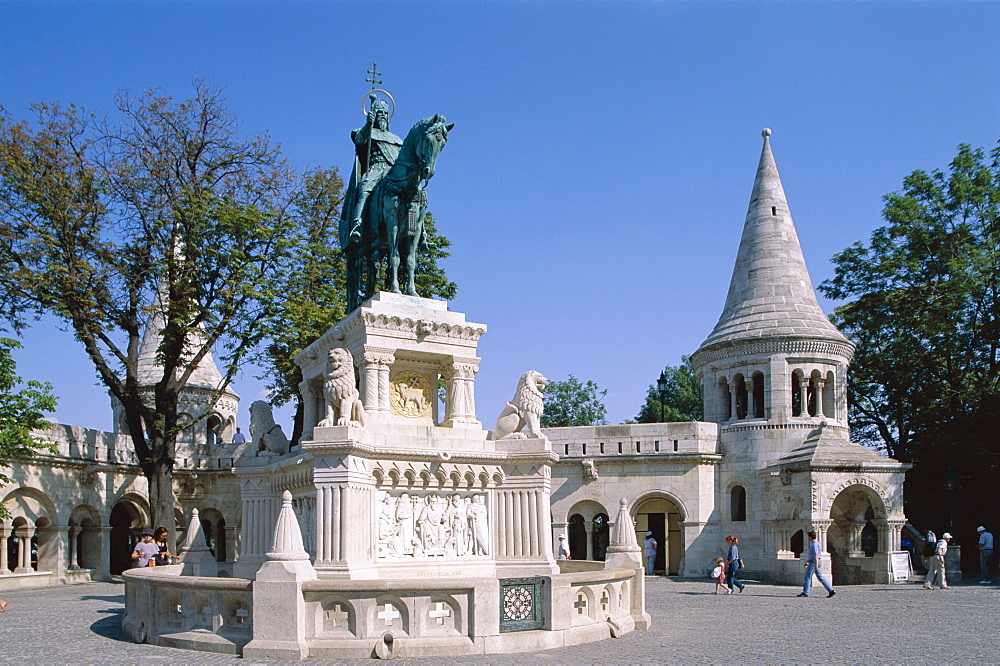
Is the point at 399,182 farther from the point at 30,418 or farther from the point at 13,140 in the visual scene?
the point at 13,140

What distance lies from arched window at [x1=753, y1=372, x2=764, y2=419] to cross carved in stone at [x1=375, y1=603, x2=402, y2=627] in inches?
778

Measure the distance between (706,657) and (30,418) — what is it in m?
16.6

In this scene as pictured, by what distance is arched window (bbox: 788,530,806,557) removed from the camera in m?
25.0

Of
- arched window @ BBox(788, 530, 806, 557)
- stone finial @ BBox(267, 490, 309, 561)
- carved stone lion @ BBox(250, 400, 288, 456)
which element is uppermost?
carved stone lion @ BBox(250, 400, 288, 456)

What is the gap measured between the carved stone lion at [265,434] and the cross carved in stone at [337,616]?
13.3 ft

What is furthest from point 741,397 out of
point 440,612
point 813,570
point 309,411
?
point 440,612

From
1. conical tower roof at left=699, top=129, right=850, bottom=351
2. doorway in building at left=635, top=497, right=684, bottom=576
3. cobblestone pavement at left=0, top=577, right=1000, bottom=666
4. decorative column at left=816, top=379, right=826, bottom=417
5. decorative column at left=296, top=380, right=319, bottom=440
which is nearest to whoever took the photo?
cobblestone pavement at left=0, top=577, right=1000, bottom=666

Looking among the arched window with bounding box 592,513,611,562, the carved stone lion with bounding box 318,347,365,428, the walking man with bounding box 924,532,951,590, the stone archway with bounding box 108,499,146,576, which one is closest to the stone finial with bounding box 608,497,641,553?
the carved stone lion with bounding box 318,347,365,428

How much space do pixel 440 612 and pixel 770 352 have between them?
19.5 metres

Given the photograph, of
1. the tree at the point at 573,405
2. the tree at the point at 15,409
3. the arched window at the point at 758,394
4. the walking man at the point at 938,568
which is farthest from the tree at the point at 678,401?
the tree at the point at 15,409

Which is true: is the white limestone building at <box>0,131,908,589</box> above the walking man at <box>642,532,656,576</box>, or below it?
above

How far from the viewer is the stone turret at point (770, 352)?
2678 cm

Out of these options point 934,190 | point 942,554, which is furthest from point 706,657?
point 934,190

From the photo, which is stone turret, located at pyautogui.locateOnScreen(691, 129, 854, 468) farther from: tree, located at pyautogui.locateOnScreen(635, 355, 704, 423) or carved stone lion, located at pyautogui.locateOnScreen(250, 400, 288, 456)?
tree, located at pyautogui.locateOnScreen(635, 355, 704, 423)
